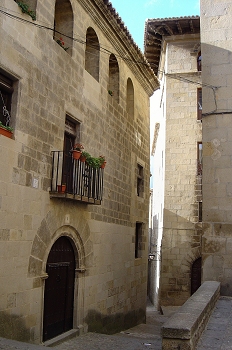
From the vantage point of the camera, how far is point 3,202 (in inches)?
261

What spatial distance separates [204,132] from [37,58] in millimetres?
4370

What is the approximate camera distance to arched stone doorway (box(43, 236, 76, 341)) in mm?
8188

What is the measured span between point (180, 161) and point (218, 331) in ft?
41.4

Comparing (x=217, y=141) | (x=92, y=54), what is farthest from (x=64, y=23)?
(x=217, y=141)

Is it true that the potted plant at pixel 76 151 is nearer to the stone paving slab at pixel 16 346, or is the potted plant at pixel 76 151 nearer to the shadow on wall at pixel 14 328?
the shadow on wall at pixel 14 328

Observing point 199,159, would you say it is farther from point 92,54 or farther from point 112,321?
point 112,321

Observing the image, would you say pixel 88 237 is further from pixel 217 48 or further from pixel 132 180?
pixel 217 48

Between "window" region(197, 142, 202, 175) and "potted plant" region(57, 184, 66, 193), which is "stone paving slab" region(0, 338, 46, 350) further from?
"window" region(197, 142, 202, 175)

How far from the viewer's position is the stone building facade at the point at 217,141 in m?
9.29

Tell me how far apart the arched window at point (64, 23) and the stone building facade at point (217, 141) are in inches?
133

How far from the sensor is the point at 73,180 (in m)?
8.38

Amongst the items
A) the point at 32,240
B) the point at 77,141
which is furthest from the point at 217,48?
the point at 32,240

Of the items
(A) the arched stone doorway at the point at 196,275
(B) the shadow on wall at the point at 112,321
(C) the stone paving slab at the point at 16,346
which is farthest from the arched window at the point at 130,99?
(C) the stone paving slab at the point at 16,346

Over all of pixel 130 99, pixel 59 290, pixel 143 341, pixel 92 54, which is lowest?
pixel 143 341
